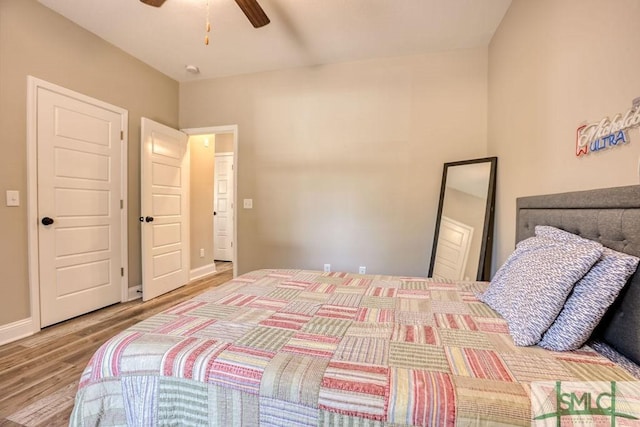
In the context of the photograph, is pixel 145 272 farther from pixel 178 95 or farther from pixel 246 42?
pixel 246 42

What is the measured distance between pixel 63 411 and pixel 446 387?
6.47ft

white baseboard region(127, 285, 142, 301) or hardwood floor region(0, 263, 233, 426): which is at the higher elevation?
white baseboard region(127, 285, 142, 301)

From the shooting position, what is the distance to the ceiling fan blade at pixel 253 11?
1.82 m

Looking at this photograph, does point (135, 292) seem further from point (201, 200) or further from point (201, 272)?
point (201, 200)

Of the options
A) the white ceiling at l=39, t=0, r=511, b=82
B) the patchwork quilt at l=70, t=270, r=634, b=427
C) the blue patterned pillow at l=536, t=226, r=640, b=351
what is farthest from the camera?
the white ceiling at l=39, t=0, r=511, b=82

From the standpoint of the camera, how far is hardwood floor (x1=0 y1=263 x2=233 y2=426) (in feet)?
4.99

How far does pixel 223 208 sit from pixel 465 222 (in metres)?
4.47

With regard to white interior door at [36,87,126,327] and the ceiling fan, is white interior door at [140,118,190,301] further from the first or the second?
the ceiling fan

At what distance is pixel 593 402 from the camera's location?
0.72 metres

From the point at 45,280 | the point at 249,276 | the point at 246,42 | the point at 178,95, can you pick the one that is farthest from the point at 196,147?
the point at 249,276

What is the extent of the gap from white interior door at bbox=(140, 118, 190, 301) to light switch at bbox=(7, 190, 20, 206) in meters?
0.99

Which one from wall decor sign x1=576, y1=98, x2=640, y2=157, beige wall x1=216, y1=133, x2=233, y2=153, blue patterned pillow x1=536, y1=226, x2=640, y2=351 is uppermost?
beige wall x1=216, y1=133, x2=233, y2=153

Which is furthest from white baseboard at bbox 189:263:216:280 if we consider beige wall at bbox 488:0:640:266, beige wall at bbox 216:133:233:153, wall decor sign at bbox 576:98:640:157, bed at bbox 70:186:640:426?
wall decor sign at bbox 576:98:640:157

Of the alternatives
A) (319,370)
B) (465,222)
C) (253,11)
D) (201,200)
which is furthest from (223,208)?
(319,370)
